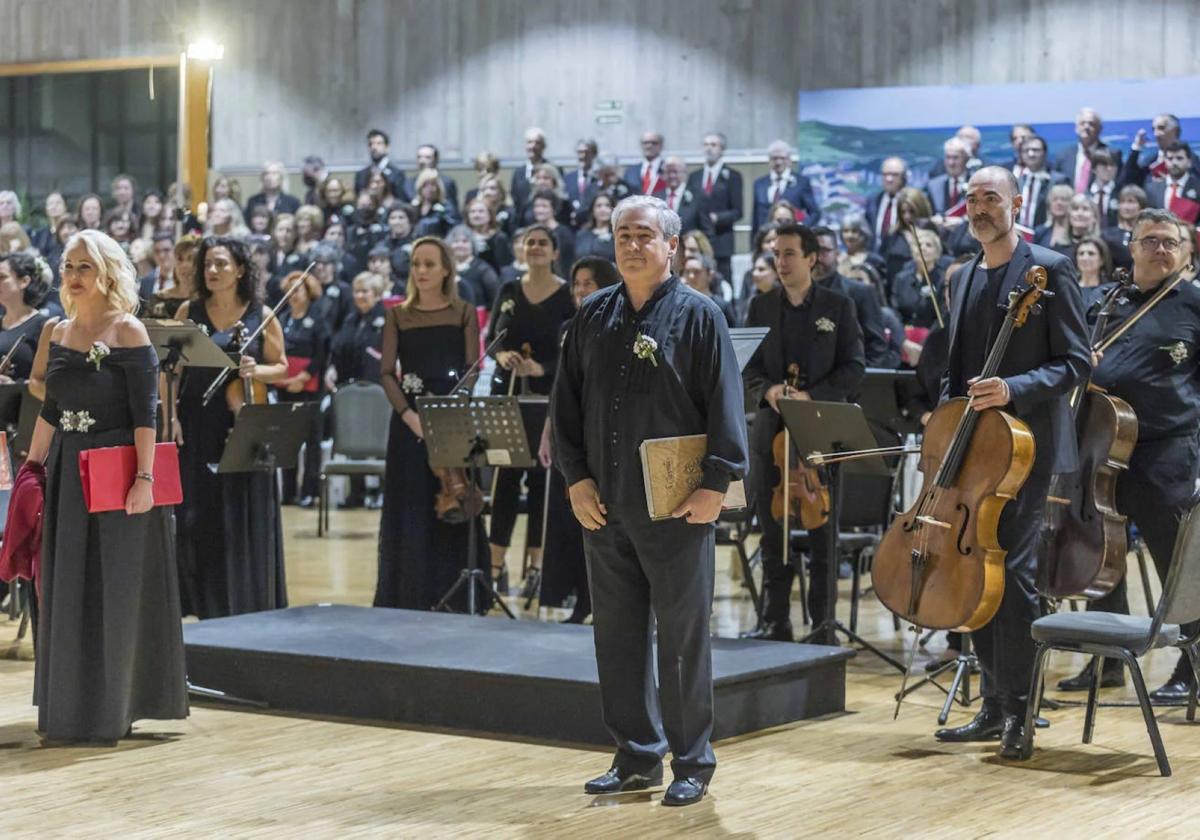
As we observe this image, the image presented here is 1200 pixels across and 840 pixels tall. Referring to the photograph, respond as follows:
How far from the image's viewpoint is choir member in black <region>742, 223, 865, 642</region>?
6.39 meters

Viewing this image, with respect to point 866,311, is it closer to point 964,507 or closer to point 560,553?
point 560,553

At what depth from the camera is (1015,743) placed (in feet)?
15.5

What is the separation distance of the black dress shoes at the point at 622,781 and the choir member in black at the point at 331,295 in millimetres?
7622

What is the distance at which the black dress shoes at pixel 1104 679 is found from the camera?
19.1 ft

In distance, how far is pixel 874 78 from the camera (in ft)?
43.7

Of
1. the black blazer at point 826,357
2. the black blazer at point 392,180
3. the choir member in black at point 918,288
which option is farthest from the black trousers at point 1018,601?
the black blazer at point 392,180

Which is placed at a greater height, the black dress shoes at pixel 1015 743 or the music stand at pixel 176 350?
Result: the music stand at pixel 176 350

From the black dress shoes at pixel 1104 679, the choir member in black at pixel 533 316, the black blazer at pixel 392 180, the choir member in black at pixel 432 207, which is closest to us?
the black dress shoes at pixel 1104 679

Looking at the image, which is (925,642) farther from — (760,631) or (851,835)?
(851,835)

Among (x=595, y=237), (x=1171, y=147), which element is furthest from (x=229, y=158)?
→ (x=1171, y=147)

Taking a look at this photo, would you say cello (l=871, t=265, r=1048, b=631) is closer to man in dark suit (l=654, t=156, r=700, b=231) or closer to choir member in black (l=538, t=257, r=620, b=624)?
choir member in black (l=538, t=257, r=620, b=624)

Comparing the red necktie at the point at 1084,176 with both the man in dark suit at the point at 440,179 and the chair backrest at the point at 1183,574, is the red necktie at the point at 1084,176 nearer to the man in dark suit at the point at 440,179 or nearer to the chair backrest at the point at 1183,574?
the man in dark suit at the point at 440,179

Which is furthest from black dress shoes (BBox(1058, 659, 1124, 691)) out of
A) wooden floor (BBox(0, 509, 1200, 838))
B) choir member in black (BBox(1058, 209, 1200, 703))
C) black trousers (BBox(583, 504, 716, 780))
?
black trousers (BBox(583, 504, 716, 780))

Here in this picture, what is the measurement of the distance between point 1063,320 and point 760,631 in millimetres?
2155
